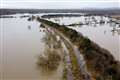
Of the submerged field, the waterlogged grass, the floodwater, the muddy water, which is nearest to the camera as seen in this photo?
the waterlogged grass

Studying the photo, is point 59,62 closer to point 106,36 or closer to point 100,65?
point 100,65

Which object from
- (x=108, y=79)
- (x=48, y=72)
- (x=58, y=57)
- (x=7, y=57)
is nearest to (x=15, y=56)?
(x=7, y=57)

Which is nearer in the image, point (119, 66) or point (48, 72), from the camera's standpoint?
point (119, 66)

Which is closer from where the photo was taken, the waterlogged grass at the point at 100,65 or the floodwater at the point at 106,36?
the waterlogged grass at the point at 100,65

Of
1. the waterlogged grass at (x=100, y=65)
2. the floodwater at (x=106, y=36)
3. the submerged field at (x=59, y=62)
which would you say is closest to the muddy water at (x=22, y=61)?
the submerged field at (x=59, y=62)

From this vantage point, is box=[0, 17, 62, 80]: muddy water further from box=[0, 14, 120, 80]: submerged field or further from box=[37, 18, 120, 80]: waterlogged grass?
box=[37, 18, 120, 80]: waterlogged grass

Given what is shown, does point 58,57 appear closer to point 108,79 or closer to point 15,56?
point 15,56

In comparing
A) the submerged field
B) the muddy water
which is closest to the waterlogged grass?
the submerged field

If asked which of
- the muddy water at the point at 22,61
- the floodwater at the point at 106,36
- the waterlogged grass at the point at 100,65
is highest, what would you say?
the waterlogged grass at the point at 100,65

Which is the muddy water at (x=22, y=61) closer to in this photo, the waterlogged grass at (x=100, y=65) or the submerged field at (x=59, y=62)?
the submerged field at (x=59, y=62)

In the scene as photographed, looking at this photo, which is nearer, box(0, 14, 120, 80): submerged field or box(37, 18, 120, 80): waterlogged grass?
box(37, 18, 120, 80): waterlogged grass

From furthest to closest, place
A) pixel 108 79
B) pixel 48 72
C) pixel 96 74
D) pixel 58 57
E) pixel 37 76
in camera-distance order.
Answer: pixel 58 57, pixel 48 72, pixel 37 76, pixel 96 74, pixel 108 79
